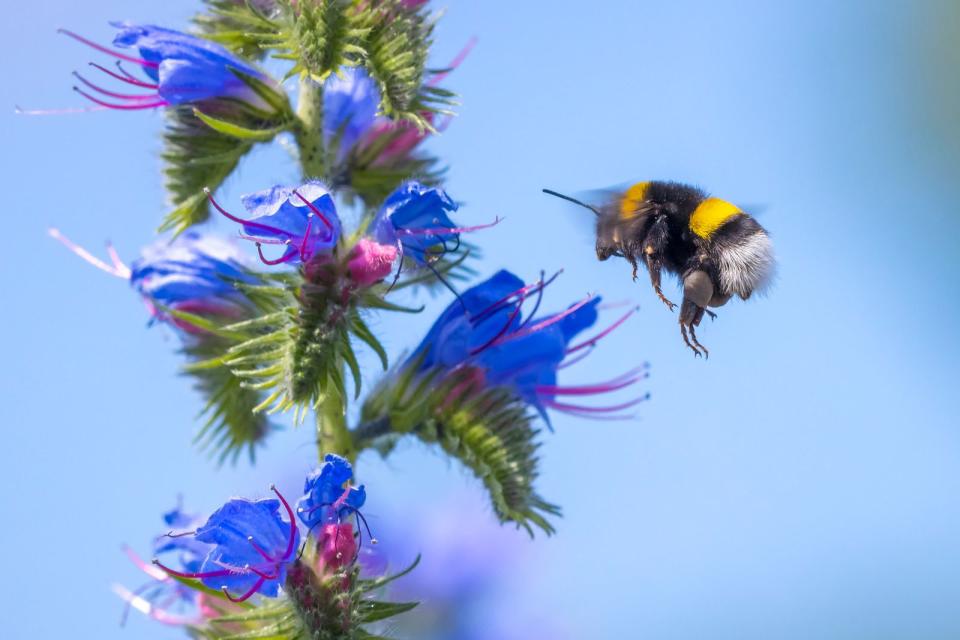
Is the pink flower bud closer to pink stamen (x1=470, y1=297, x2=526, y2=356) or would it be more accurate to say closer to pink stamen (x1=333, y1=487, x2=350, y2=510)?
pink stamen (x1=470, y1=297, x2=526, y2=356)

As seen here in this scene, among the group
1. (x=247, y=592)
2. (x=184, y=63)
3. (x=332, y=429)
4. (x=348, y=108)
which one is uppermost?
(x=348, y=108)

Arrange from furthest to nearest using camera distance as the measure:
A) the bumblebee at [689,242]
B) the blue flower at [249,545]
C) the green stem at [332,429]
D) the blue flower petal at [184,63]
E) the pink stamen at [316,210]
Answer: the green stem at [332,429] < the blue flower petal at [184,63] < the bumblebee at [689,242] < the pink stamen at [316,210] < the blue flower at [249,545]

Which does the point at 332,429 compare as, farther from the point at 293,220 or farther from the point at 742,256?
the point at 742,256

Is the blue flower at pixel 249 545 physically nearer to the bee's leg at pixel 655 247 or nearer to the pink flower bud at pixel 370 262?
the pink flower bud at pixel 370 262

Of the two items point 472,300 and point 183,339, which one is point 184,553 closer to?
point 183,339

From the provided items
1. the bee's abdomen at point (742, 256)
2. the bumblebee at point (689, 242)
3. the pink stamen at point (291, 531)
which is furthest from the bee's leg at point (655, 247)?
the pink stamen at point (291, 531)

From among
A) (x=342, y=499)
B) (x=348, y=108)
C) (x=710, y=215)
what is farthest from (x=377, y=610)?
(x=348, y=108)

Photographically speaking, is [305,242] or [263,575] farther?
[305,242]
